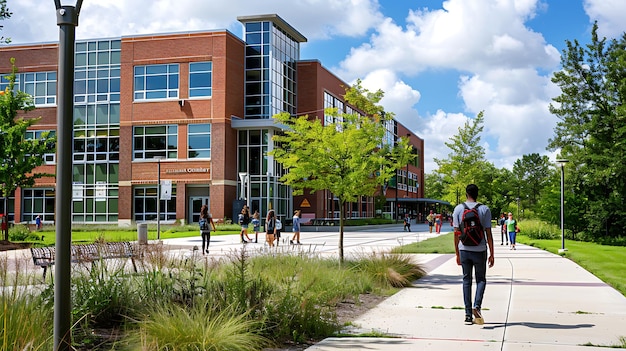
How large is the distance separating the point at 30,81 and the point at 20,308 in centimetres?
5359

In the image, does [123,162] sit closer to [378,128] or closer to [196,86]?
[196,86]

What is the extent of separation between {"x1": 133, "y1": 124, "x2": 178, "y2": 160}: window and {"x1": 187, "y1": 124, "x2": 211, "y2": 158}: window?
125 cm

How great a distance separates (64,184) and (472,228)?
537cm

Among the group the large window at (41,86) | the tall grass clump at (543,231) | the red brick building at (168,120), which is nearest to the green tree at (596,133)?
the tall grass clump at (543,231)

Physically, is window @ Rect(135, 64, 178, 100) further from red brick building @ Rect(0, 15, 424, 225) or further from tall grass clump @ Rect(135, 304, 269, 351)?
tall grass clump @ Rect(135, 304, 269, 351)

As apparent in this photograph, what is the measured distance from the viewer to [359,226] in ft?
179

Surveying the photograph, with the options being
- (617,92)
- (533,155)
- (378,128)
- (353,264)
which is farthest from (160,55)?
(533,155)

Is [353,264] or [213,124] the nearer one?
[353,264]

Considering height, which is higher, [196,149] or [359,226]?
[196,149]

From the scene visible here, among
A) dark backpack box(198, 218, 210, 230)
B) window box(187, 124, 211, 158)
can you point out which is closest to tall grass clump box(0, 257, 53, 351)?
dark backpack box(198, 218, 210, 230)

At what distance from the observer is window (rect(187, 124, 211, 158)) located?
49.3m

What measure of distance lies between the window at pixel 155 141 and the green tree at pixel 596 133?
28096mm

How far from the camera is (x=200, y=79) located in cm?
4962

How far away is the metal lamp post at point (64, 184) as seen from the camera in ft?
16.8
